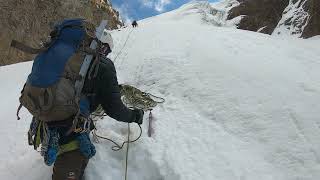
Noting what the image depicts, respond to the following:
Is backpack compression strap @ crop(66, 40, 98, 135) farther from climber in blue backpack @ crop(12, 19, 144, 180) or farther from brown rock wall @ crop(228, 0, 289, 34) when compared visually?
brown rock wall @ crop(228, 0, 289, 34)

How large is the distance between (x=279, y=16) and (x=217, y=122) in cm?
3004

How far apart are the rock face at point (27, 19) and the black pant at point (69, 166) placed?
81.1ft

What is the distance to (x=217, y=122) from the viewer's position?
→ 7.55 m

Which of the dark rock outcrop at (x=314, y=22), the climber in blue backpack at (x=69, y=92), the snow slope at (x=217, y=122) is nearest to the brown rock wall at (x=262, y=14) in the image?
the dark rock outcrop at (x=314, y=22)

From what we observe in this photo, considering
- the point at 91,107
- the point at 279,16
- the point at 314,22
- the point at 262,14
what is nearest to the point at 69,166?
the point at 91,107

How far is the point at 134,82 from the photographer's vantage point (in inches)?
393

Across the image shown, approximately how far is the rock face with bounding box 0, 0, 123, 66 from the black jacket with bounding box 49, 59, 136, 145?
24.7 m

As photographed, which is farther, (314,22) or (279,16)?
(279,16)

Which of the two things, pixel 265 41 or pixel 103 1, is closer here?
pixel 265 41

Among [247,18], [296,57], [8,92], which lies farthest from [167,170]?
[247,18]

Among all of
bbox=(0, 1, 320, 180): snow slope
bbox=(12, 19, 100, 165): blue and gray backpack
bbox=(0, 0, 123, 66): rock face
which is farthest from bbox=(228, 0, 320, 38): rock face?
bbox=(0, 0, 123, 66): rock face

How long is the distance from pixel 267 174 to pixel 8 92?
28.5 feet

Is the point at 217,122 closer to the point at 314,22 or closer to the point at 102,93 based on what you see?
the point at 102,93

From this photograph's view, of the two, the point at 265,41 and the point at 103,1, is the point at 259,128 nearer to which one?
the point at 265,41
